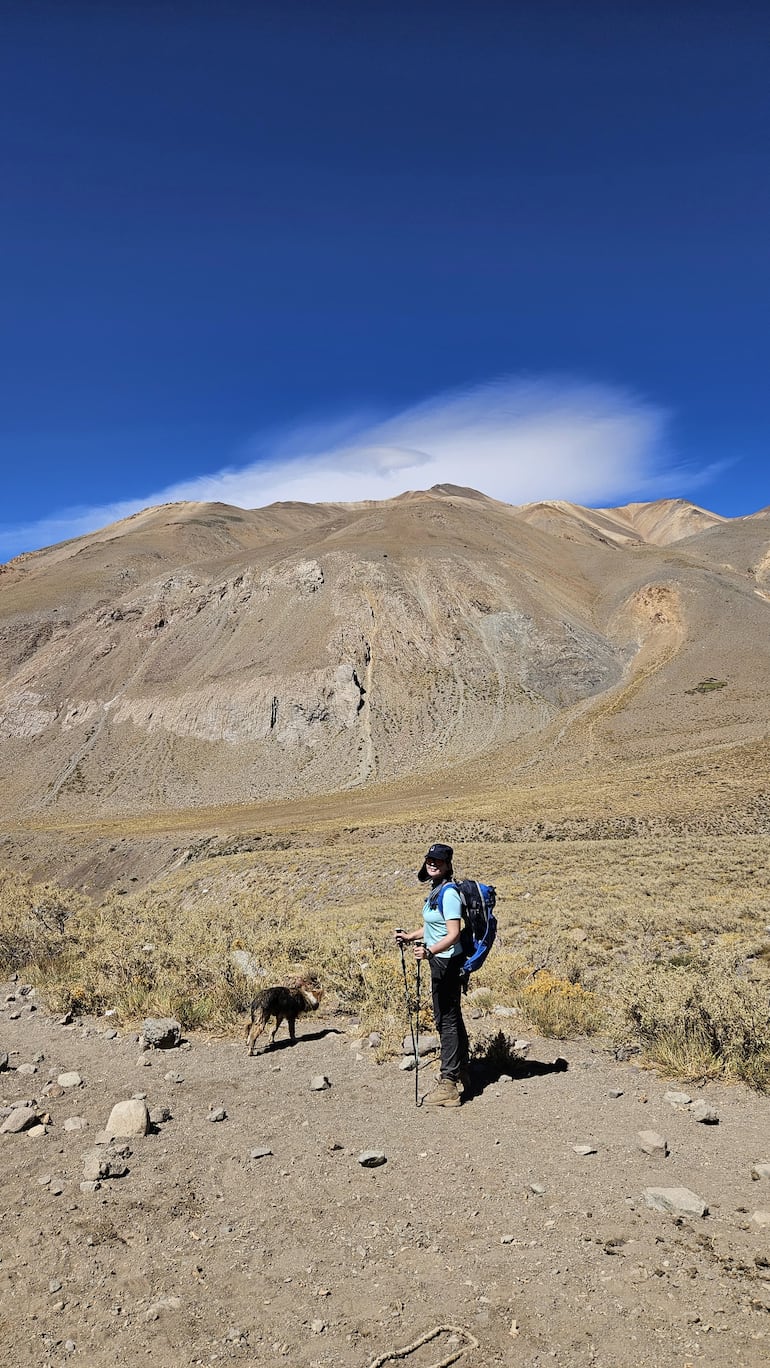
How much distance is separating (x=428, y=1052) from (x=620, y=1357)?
449 cm

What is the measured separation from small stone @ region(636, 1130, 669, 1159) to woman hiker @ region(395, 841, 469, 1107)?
63.9 inches

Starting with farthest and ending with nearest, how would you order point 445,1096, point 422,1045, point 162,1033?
point 162,1033 < point 422,1045 < point 445,1096

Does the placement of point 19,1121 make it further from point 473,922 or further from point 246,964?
point 246,964

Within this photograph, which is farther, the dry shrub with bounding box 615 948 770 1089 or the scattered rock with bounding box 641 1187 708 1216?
the dry shrub with bounding box 615 948 770 1089

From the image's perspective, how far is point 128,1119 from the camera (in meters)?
5.77

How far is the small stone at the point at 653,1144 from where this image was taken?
5031 millimetres

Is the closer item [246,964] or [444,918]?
[444,918]

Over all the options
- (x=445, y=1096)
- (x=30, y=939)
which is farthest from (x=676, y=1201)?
(x=30, y=939)

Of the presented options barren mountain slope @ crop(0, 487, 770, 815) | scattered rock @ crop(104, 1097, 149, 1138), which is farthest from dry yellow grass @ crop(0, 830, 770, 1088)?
barren mountain slope @ crop(0, 487, 770, 815)

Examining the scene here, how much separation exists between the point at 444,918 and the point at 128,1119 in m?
3.10

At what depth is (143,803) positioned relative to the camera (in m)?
57.8

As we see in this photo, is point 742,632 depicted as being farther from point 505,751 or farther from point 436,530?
point 436,530

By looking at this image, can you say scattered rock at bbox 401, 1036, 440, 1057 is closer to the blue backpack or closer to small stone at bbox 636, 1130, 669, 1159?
the blue backpack

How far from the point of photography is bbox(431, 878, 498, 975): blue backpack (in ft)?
20.7
